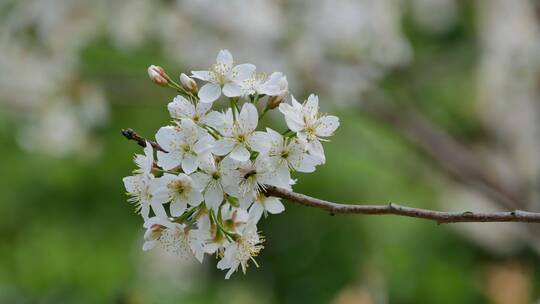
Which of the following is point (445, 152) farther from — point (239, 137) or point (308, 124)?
point (239, 137)

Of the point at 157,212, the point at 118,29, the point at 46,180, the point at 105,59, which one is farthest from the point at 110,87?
the point at 157,212

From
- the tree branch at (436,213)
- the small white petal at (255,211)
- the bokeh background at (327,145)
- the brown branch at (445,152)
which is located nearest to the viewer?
the tree branch at (436,213)

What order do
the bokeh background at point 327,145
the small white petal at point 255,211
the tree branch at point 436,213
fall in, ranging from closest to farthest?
the tree branch at point 436,213
the small white petal at point 255,211
the bokeh background at point 327,145

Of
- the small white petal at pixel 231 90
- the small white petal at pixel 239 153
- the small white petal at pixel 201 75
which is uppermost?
the small white petal at pixel 201 75

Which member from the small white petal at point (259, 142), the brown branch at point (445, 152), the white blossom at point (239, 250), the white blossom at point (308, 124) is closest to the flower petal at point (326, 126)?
the white blossom at point (308, 124)

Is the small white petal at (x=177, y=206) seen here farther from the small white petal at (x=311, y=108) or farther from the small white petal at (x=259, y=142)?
the small white petal at (x=311, y=108)

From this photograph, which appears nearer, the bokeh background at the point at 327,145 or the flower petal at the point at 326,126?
the flower petal at the point at 326,126

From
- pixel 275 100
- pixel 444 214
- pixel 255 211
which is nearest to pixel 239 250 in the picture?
pixel 255 211
